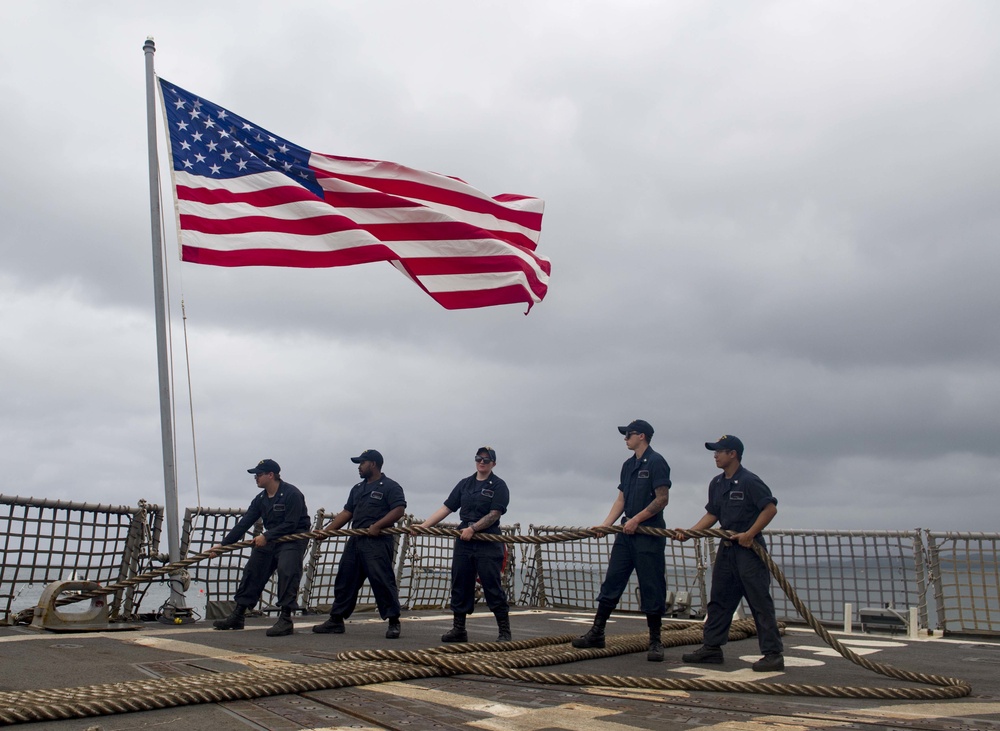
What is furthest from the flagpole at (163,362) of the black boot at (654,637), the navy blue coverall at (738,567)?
the navy blue coverall at (738,567)

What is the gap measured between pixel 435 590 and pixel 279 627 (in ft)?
16.2

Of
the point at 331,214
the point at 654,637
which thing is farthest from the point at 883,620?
the point at 331,214

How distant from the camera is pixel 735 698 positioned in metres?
4.48

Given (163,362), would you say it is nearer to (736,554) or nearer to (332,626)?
(332,626)

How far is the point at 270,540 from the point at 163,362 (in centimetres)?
198

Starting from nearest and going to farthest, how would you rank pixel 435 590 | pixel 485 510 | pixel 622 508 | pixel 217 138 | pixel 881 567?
pixel 622 508 → pixel 485 510 → pixel 217 138 → pixel 881 567 → pixel 435 590

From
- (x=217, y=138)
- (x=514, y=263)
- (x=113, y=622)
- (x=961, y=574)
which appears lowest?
(x=113, y=622)

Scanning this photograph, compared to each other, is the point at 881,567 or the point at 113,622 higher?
the point at 881,567

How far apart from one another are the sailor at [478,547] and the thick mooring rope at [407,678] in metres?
0.76

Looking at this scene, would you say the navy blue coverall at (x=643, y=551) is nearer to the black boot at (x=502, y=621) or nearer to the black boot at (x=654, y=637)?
the black boot at (x=654, y=637)

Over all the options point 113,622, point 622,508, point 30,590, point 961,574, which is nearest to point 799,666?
point 622,508

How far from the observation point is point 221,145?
872cm

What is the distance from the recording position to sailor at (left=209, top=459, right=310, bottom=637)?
8.17 meters

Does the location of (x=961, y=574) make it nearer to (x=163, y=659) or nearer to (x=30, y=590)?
(x=163, y=659)
